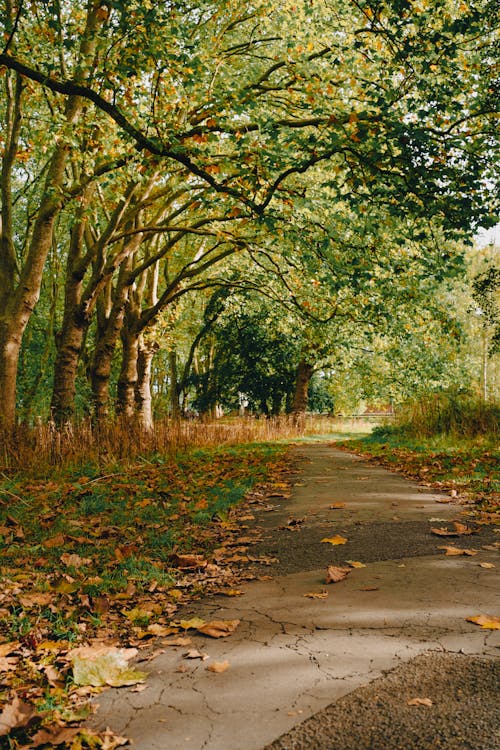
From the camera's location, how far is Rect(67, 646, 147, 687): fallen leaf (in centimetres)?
258

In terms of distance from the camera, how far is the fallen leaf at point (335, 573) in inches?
151

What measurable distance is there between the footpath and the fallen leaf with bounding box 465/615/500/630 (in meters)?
0.03

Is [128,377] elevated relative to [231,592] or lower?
elevated

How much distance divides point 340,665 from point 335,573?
1315 mm

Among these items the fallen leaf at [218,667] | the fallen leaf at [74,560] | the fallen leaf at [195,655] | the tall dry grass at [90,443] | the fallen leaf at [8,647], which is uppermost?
the tall dry grass at [90,443]

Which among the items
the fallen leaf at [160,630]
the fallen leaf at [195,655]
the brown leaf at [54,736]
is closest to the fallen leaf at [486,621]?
the fallen leaf at [195,655]

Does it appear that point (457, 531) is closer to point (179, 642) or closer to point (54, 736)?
point (179, 642)

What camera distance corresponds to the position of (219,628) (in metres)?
3.15

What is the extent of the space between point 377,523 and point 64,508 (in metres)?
3.61

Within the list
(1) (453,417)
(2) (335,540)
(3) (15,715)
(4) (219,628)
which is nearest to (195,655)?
(4) (219,628)

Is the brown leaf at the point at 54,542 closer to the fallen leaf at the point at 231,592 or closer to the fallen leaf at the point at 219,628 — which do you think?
the fallen leaf at the point at 231,592

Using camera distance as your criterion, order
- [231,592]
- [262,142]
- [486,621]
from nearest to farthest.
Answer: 1. [486,621]
2. [231,592]
3. [262,142]

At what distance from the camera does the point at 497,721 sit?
6.83 feet

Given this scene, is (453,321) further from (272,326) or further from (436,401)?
(272,326)
